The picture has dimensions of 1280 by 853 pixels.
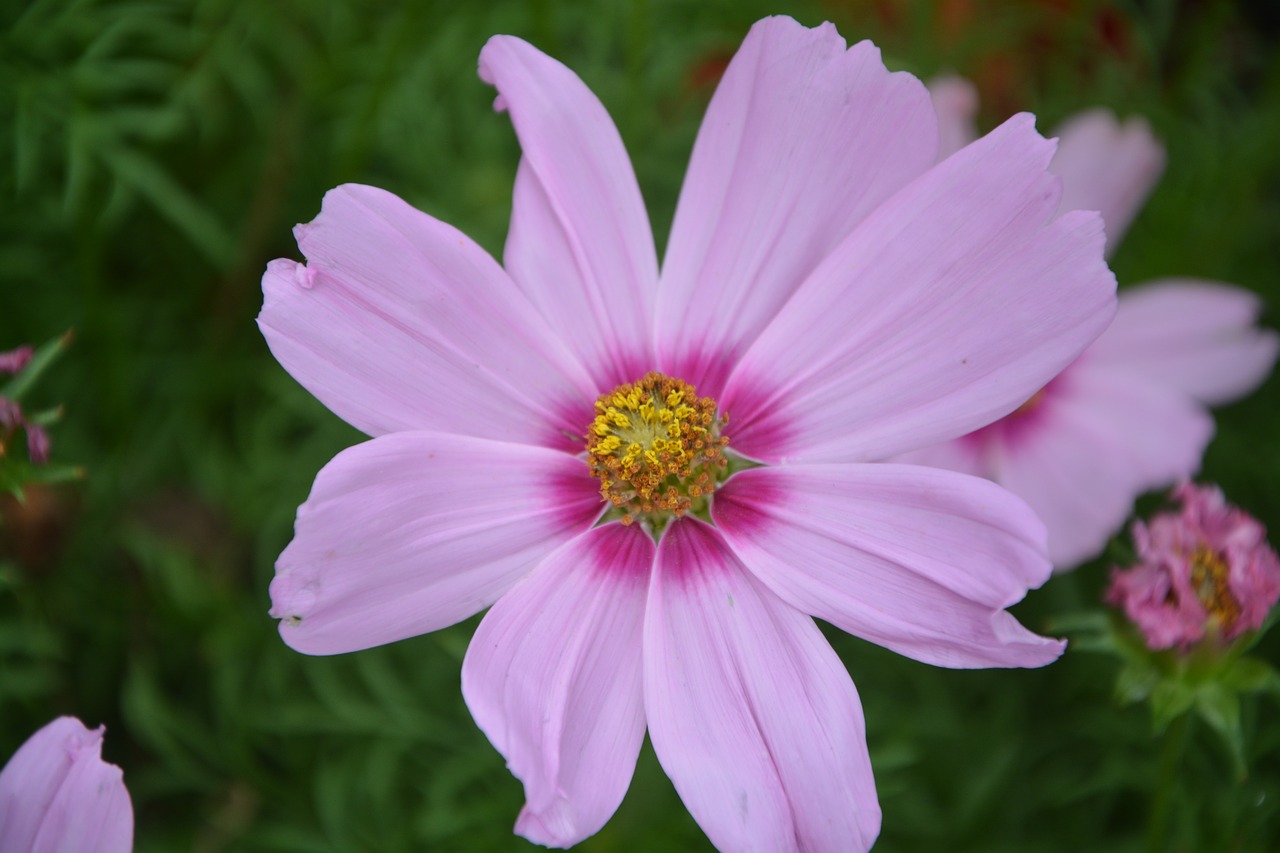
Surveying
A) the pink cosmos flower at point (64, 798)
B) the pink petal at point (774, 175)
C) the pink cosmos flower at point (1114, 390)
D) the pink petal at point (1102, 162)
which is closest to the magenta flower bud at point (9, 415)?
the pink cosmos flower at point (64, 798)

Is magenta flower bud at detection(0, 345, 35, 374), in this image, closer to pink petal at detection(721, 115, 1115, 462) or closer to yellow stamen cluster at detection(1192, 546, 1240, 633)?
pink petal at detection(721, 115, 1115, 462)

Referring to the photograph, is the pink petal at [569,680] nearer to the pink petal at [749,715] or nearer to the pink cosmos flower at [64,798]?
the pink petal at [749,715]

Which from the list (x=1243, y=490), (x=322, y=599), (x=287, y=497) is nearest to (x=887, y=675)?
(x=1243, y=490)

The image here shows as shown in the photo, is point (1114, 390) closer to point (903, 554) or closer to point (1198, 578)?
point (1198, 578)

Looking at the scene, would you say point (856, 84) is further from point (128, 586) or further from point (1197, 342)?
point (128, 586)

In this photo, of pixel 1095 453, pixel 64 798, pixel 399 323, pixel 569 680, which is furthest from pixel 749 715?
pixel 1095 453

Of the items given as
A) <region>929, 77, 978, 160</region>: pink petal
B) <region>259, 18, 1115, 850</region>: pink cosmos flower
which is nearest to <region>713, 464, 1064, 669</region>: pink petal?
<region>259, 18, 1115, 850</region>: pink cosmos flower
